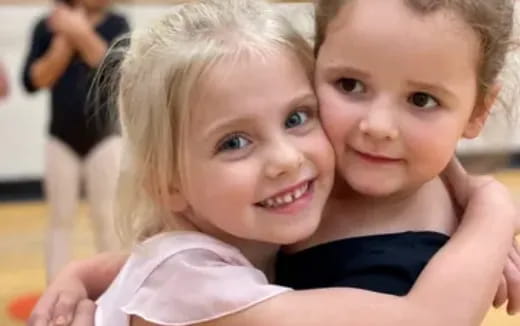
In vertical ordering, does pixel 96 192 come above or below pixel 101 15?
below

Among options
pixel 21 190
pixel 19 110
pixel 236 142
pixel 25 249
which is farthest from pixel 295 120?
pixel 21 190

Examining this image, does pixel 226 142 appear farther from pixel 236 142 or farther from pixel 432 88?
pixel 432 88

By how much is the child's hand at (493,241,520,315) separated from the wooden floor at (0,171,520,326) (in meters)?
1.63

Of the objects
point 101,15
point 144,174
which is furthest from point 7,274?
point 144,174

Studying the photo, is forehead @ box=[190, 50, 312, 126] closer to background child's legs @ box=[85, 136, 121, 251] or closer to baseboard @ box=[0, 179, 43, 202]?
background child's legs @ box=[85, 136, 121, 251]

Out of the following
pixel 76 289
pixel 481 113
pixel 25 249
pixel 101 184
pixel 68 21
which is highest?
pixel 481 113

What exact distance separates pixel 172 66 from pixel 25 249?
321cm

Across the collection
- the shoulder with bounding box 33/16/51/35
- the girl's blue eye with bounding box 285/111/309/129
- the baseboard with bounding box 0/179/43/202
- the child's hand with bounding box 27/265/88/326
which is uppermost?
the girl's blue eye with bounding box 285/111/309/129

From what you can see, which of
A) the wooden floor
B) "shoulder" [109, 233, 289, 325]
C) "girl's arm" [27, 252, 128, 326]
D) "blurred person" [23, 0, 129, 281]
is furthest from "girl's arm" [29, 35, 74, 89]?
"shoulder" [109, 233, 289, 325]

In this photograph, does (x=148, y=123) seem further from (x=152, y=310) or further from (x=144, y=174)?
(x=152, y=310)

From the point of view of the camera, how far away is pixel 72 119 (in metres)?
3.33

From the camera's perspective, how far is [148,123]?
3.37 feet

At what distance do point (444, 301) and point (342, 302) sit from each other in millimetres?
108

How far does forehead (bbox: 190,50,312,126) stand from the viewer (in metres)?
0.98
